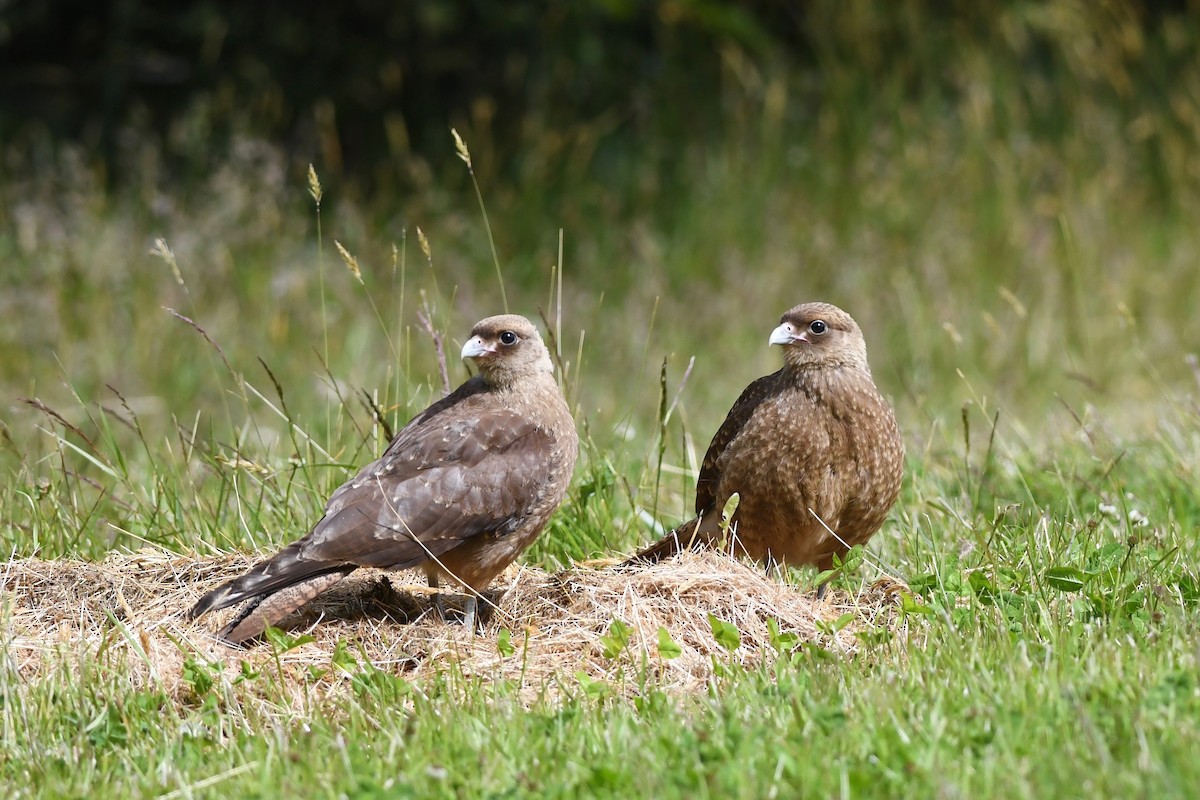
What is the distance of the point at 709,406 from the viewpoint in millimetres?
8234

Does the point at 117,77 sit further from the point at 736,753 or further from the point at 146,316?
the point at 736,753

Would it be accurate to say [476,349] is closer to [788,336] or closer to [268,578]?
[788,336]

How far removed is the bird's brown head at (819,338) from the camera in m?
5.01

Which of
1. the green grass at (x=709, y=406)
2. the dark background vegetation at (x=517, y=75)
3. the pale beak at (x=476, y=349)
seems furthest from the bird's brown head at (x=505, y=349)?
the dark background vegetation at (x=517, y=75)

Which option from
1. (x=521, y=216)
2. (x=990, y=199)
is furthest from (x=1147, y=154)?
(x=521, y=216)

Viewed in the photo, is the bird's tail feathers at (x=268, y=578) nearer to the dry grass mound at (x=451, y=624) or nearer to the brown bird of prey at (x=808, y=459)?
the dry grass mound at (x=451, y=624)

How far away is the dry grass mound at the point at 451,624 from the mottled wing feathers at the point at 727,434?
1.44 feet

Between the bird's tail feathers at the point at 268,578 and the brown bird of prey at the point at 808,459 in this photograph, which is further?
the brown bird of prey at the point at 808,459

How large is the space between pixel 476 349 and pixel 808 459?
1.14m

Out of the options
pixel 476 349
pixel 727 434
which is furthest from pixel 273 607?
pixel 727 434

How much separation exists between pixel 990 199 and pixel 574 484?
5.08m

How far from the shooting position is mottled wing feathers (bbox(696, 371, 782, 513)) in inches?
200

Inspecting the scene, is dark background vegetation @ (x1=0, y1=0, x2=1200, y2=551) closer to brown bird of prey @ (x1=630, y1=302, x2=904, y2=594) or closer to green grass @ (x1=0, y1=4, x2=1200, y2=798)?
green grass @ (x1=0, y1=4, x2=1200, y2=798)

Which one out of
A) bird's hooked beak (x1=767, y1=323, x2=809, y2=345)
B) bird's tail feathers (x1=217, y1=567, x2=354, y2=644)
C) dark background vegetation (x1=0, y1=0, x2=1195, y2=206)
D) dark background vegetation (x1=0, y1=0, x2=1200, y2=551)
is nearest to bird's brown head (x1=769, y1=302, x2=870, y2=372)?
bird's hooked beak (x1=767, y1=323, x2=809, y2=345)
